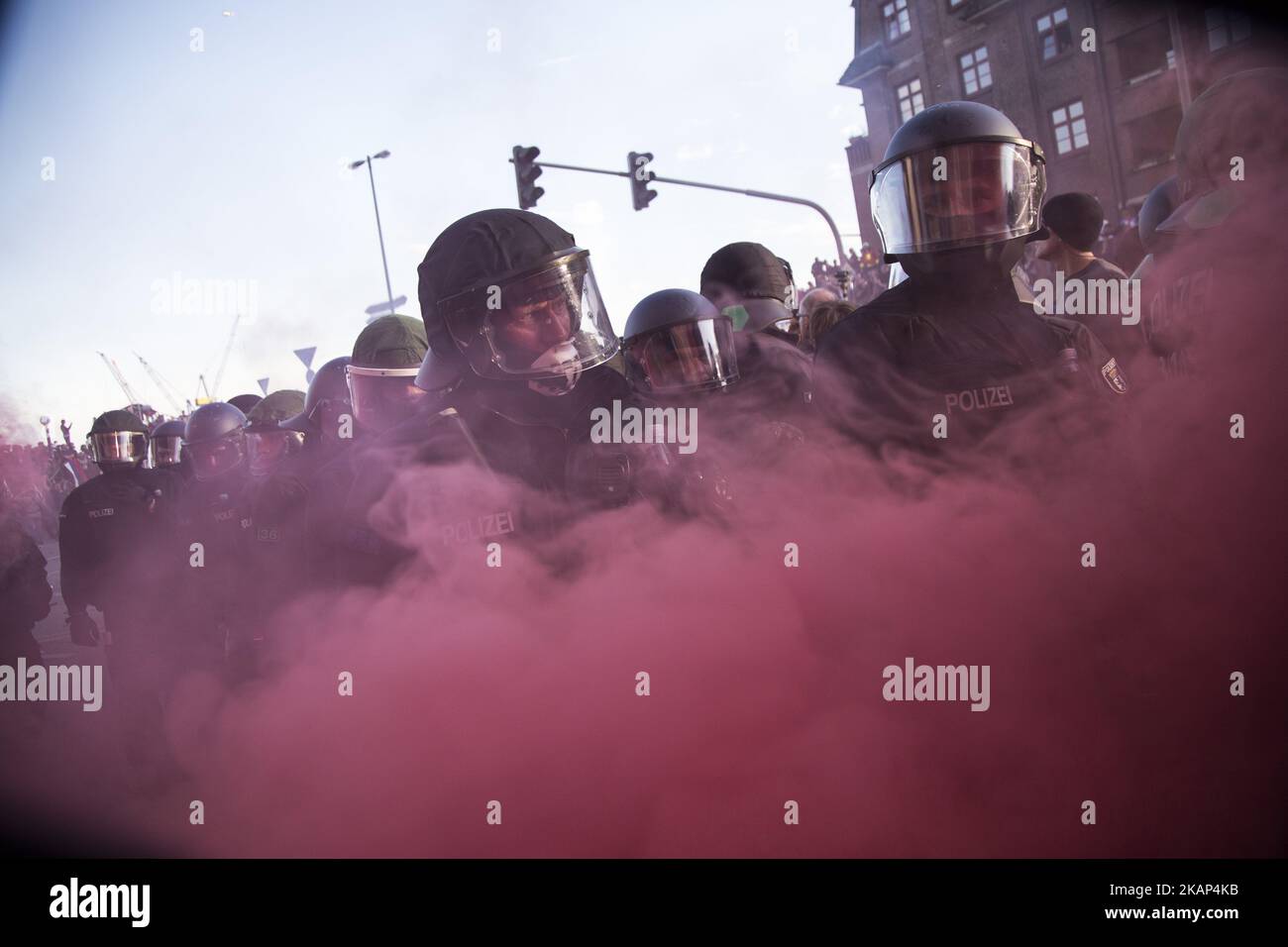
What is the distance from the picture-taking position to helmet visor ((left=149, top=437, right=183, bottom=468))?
7332mm

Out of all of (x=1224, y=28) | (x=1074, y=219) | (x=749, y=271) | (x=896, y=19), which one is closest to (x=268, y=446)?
(x=749, y=271)

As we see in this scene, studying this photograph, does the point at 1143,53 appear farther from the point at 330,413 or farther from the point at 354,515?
the point at 354,515

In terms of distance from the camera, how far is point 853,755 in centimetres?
224

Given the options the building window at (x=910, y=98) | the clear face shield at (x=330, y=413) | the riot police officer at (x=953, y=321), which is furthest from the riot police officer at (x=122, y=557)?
the building window at (x=910, y=98)

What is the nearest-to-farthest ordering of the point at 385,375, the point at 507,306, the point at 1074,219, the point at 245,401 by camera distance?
the point at 507,306 → the point at 385,375 → the point at 1074,219 → the point at 245,401

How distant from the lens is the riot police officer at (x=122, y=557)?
5.48 meters

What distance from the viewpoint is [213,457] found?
20.3 feet

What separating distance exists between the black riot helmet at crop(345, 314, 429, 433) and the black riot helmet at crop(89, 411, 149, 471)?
2.88 m

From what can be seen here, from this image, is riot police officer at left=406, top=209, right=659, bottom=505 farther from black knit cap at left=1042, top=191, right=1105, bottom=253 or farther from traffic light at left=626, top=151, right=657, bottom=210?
traffic light at left=626, top=151, right=657, bottom=210

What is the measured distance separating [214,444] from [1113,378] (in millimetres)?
5630

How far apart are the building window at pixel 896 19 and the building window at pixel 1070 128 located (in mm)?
5462

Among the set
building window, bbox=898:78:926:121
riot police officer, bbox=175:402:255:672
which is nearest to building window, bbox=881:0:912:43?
building window, bbox=898:78:926:121

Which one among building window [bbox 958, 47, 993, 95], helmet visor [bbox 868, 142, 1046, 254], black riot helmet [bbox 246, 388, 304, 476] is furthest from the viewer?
building window [bbox 958, 47, 993, 95]
